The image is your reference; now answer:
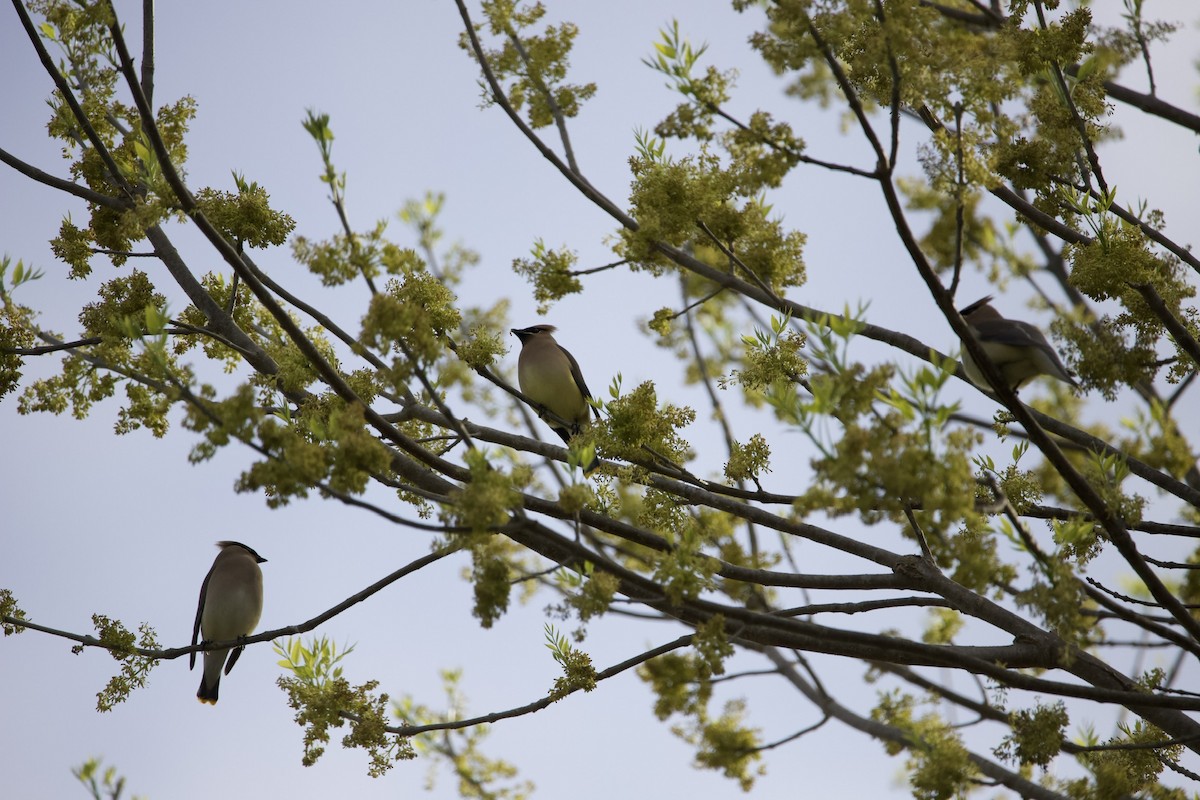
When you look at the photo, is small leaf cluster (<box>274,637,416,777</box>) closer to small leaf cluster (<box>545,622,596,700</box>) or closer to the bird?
small leaf cluster (<box>545,622,596,700</box>)

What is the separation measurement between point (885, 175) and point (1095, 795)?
8.90ft

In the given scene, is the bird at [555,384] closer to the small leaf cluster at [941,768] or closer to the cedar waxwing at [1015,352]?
the cedar waxwing at [1015,352]

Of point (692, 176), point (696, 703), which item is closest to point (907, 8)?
point (692, 176)

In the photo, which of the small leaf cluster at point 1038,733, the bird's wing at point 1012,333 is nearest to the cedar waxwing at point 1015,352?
the bird's wing at point 1012,333

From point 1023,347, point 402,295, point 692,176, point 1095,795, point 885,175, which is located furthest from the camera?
point 1023,347

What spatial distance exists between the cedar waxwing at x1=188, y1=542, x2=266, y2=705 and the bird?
2.87 m

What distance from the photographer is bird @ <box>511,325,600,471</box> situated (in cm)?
838

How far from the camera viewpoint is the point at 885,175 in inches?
152

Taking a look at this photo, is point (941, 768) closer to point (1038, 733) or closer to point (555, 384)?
point (1038, 733)

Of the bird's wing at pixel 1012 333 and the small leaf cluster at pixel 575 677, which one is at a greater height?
the bird's wing at pixel 1012 333

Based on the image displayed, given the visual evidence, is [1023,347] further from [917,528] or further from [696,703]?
[696,703]

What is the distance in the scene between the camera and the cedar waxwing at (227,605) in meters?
8.93

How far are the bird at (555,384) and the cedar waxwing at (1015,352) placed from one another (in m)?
2.91

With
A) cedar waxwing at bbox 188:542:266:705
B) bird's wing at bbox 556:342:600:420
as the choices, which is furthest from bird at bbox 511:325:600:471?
cedar waxwing at bbox 188:542:266:705
